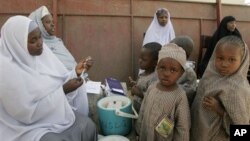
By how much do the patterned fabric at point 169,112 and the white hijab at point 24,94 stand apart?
0.67 meters

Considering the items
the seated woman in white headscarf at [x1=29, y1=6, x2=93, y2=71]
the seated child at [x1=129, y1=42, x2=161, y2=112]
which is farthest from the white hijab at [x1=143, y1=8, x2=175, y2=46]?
the seated child at [x1=129, y1=42, x2=161, y2=112]

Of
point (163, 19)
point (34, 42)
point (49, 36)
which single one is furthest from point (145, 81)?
point (163, 19)

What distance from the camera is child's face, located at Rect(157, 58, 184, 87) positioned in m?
1.86

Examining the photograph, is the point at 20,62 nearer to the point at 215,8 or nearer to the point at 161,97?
the point at 161,97

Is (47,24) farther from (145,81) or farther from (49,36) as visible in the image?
(145,81)

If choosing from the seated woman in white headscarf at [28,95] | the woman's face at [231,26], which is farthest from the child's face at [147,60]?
the woman's face at [231,26]

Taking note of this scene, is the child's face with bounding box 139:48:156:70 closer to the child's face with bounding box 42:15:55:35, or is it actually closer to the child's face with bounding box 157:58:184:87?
the child's face with bounding box 157:58:184:87

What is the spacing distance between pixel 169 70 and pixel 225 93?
394 millimetres

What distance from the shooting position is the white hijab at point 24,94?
6.13ft

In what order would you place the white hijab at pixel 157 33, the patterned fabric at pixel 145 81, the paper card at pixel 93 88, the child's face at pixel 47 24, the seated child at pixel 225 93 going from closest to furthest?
the seated child at pixel 225 93 < the patterned fabric at pixel 145 81 < the paper card at pixel 93 88 < the child's face at pixel 47 24 < the white hijab at pixel 157 33

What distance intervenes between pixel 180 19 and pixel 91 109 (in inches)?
152

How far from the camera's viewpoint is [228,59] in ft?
5.59

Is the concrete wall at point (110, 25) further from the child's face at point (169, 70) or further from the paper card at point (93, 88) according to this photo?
the child's face at point (169, 70)

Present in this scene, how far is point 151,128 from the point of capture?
1959 mm
